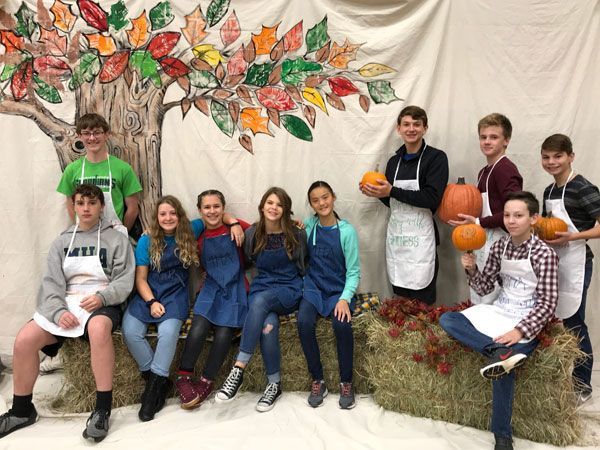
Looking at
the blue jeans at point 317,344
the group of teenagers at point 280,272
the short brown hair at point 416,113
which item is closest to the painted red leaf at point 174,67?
the group of teenagers at point 280,272

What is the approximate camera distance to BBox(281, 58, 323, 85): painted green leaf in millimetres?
3215

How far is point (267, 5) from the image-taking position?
315 centimetres

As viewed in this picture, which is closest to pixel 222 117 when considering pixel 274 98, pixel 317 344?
pixel 274 98

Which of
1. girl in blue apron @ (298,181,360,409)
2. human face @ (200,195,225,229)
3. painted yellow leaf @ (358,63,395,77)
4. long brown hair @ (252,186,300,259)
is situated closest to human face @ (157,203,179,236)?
human face @ (200,195,225,229)

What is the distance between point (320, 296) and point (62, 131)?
6.89 ft

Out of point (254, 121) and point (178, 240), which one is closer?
point (178, 240)

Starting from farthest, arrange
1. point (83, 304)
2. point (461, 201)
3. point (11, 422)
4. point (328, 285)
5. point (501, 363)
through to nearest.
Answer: point (328, 285), point (461, 201), point (83, 304), point (11, 422), point (501, 363)

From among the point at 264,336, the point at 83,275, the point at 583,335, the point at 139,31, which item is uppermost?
the point at 139,31

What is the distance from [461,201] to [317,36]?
146 centimetres

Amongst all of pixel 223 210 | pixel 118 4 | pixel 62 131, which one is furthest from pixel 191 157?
pixel 118 4

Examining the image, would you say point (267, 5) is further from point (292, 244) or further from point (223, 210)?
point (292, 244)

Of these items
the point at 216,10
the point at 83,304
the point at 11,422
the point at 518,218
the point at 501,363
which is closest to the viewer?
the point at 501,363

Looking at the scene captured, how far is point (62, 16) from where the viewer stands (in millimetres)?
3131

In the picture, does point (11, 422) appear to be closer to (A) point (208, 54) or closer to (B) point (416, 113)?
(A) point (208, 54)
